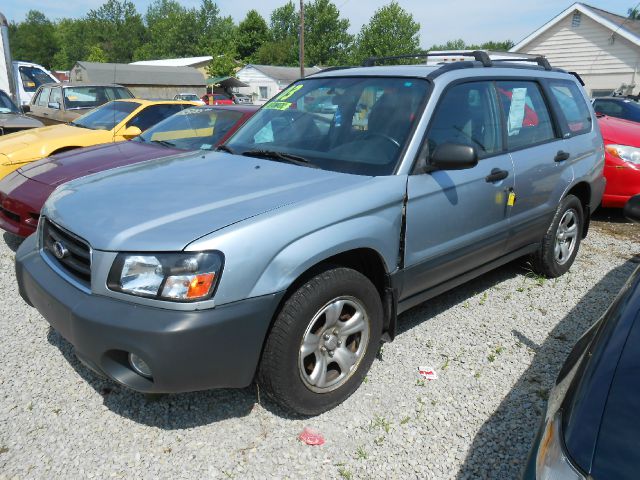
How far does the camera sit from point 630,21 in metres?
22.6

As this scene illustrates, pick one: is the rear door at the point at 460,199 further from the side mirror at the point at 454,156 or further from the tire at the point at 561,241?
the tire at the point at 561,241

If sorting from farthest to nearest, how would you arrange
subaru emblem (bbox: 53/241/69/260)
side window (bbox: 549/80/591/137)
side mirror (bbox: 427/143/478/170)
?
1. side window (bbox: 549/80/591/137)
2. side mirror (bbox: 427/143/478/170)
3. subaru emblem (bbox: 53/241/69/260)

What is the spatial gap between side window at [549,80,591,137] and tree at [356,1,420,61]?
62899 mm

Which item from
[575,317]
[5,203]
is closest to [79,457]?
[5,203]

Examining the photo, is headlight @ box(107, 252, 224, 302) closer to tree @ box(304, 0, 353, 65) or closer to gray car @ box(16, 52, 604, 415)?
gray car @ box(16, 52, 604, 415)

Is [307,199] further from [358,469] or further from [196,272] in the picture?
[358,469]

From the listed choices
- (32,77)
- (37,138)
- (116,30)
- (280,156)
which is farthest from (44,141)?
(116,30)

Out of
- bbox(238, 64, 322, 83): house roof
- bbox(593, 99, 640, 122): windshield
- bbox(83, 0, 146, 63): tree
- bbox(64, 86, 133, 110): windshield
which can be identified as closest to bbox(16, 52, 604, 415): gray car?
bbox(593, 99, 640, 122): windshield

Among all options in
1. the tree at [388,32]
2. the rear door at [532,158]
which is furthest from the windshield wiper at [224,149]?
the tree at [388,32]

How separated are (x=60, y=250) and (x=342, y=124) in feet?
5.96

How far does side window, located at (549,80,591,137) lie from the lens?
172 inches

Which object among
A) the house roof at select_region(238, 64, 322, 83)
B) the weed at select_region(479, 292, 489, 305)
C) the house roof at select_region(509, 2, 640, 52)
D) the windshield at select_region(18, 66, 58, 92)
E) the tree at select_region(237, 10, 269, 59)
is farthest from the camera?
the tree at select_region(237, 10, 269, 59)

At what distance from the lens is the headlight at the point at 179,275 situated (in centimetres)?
214

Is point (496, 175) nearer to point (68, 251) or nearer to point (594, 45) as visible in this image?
point (68, 251)
